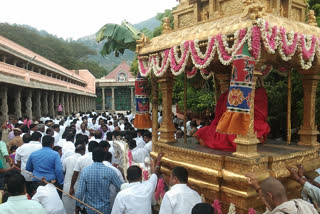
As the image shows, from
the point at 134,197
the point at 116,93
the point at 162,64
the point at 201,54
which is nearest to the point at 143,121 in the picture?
the point at 162,64

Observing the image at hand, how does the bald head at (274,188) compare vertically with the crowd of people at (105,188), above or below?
above

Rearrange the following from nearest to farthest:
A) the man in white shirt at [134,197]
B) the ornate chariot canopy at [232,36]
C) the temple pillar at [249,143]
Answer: the man in white shirt at [134,197] < the ornate chariot canopy at [232,36] < the temple pillar at [249,143]

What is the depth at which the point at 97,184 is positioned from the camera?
3932mm

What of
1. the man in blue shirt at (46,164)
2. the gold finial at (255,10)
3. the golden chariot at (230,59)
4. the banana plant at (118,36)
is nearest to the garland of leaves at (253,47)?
the golden chariot at (230,59)

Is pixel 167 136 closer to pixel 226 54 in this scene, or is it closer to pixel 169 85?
pixel 169 85

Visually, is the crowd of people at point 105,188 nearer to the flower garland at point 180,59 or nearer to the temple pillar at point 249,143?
the temple pillar at point 249,143

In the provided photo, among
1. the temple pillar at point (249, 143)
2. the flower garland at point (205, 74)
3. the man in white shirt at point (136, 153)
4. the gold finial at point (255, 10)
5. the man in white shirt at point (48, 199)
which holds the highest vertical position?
the gold finial at point (255, 10)

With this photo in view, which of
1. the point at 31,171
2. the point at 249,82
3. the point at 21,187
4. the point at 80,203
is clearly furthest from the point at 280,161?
the point at 31,171

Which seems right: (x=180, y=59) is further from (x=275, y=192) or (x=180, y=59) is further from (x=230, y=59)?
(x=275, y=192)

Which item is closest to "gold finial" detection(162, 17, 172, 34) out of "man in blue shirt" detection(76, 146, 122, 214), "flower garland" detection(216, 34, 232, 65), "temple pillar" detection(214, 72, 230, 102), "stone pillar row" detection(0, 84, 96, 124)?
"temple pillar" detection(214, 72, 230, 102)

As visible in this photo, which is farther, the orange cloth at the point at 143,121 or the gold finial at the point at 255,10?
the orange cloth at the point at 143,121

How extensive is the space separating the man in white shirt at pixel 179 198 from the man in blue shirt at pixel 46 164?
98.9 inches

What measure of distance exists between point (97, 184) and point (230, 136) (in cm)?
264

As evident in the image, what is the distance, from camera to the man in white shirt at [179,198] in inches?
121
